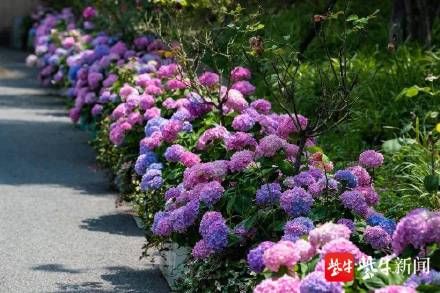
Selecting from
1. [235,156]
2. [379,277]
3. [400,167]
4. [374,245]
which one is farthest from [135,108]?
[379,277]

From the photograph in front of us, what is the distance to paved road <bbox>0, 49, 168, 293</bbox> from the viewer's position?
21.3ft

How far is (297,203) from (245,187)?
62 centimetres

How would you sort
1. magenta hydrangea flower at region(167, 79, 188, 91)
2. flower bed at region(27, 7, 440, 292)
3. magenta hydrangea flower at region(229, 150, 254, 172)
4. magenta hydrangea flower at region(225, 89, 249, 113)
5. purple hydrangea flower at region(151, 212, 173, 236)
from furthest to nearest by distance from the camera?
magenta hydrangea flower at region(167, 79, 188, 91) < magenta hydrangea flower at region(225, 89, 249, 113) < magenta hydrangea flower at region(229, 150, 254, 172) < purple hydrangea flower at region(151, 212, 173, 236) < flower bed at region(27, 7, 440, 292)

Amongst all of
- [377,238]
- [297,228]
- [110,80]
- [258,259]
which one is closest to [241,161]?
[297,228]

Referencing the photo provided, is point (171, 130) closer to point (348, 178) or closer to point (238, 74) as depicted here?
point (238, 74)

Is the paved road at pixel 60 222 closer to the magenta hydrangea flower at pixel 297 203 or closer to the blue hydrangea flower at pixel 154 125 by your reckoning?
the blue hydrangea flower at pixel 154 125

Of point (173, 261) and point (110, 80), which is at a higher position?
point (110, 80)

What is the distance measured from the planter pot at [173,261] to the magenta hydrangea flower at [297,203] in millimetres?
1032

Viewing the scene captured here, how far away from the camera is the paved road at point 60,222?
648 centimetres

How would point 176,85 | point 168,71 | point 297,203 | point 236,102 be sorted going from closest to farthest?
point 297,203
point 236,102
point 176,85
point 168,71

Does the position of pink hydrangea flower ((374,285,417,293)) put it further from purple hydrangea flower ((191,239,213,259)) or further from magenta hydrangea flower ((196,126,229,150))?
magenta hydrangea flower ((196,126,229,150))

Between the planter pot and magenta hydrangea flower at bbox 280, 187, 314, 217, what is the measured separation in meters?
1.03

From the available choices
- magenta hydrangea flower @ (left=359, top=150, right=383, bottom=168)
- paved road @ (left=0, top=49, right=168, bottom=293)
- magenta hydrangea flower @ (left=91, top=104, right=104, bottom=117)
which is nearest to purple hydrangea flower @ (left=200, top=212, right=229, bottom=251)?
magenta hydrangea flower @ (left=359, top=150, right=383, bottom=168)

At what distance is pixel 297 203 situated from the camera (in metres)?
5.03
